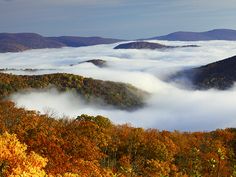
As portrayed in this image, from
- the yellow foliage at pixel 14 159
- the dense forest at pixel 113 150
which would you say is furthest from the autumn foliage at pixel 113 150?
the yellow foliage at pixel 14 159

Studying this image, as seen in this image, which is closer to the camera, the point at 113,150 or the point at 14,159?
the point at 14,159

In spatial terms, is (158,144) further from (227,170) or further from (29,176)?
(29,176)

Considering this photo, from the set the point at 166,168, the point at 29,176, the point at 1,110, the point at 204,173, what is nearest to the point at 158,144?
the point at 204,173

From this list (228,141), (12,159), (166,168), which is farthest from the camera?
(228,141)

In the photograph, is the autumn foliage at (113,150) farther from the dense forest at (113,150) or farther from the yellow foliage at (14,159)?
the yellow foliage at (14,159)

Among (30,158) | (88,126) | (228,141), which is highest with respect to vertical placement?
(30,158)

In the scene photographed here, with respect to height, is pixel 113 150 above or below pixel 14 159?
below

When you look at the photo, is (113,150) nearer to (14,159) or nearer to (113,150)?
(113,150)

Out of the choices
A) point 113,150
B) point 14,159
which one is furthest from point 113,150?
point 14,159
